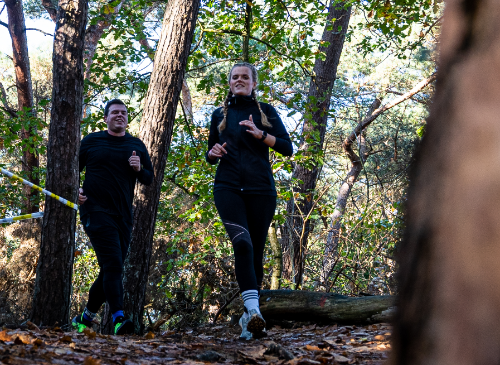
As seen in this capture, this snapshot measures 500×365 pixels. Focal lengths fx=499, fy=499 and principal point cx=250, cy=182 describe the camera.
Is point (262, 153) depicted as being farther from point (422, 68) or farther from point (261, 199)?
point (422, 68)

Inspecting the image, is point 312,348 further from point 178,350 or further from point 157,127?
point 157,127

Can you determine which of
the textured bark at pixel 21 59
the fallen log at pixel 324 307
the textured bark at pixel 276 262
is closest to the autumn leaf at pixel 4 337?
the fallen log at pixel 324 307

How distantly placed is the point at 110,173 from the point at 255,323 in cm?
197

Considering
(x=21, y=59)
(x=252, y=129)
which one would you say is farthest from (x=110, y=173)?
(x=21, y=59)

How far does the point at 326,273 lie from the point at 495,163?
7620 mm

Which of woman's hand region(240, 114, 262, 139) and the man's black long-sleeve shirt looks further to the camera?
the man's black long-sleeve shirt

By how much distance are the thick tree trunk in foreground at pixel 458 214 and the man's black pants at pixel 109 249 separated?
12.2 ft

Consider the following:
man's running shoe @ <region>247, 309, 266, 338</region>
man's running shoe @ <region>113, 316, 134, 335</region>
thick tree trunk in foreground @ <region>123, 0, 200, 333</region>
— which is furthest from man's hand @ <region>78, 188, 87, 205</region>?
man's running shoe @ <region>247, 309, 266, 338</region>

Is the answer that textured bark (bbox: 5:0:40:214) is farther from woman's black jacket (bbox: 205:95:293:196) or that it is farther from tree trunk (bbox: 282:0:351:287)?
woman's black jacket (bbox: 205:95:293:196)

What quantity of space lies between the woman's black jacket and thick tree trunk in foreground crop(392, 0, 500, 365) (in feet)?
10.5

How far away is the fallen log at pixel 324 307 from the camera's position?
4.67 m

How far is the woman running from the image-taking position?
380cm

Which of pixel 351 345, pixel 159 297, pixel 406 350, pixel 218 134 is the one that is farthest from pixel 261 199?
pixel 159 297

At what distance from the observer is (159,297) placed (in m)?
10.8
